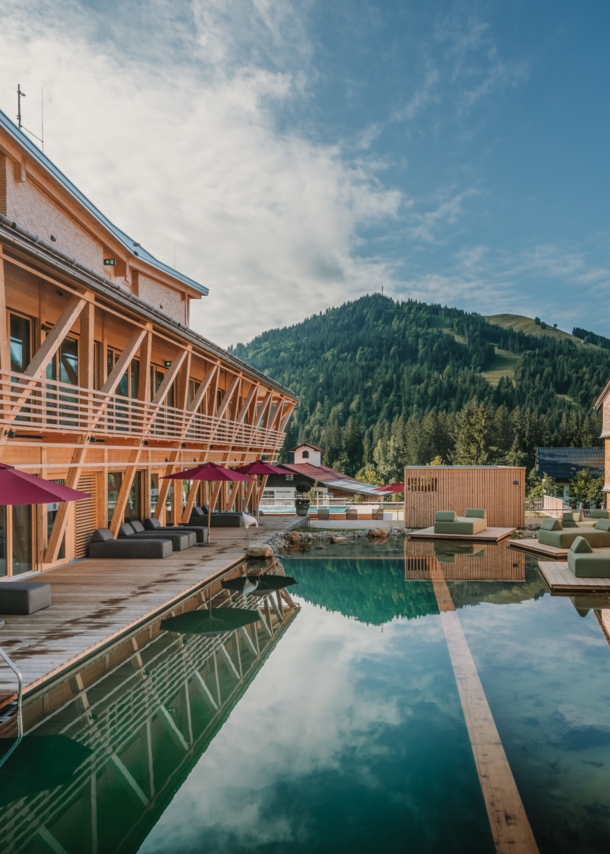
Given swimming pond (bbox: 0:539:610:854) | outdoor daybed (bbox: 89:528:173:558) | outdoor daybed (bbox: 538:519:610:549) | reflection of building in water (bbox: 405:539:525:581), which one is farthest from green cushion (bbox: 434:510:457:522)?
outdoor daybed (bbox: 89:528:173:558)

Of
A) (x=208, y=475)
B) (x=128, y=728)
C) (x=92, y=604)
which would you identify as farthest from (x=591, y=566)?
(x=128, y=728)

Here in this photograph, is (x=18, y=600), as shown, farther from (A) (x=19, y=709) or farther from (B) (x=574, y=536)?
(B) (x=574, y=536)

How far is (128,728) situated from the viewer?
640 centimetres

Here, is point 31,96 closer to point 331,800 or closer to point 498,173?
point 331,800

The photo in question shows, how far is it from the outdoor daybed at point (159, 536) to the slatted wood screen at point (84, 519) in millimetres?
855

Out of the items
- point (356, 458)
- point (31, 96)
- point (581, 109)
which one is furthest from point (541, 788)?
point (356, 458)

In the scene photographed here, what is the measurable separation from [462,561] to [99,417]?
10.6 metres

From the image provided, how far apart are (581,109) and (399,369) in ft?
371

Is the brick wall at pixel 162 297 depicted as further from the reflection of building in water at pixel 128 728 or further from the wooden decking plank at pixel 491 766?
the wooden decking plank at pixel 491 766

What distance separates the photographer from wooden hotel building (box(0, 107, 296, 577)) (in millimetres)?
11133

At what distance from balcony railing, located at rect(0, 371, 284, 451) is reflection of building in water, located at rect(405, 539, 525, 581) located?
7933mm

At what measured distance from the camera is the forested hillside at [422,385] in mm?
80438

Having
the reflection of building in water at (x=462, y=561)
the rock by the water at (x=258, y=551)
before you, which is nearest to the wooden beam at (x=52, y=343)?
the rock by the water at (x=258, y=551)

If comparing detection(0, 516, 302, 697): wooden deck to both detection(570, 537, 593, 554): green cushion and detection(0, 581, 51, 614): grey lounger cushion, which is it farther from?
detection(570, 537, 593, 554): green cushion
